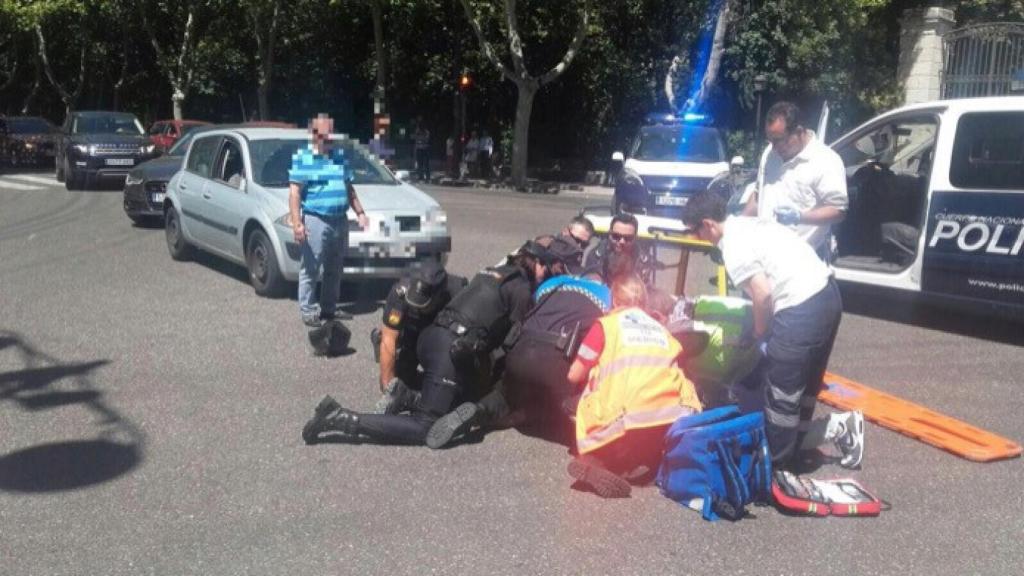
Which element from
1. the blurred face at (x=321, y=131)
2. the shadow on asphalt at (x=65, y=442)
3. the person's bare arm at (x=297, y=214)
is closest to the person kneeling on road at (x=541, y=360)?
the shadow on asphalt at (x=65, y=442)

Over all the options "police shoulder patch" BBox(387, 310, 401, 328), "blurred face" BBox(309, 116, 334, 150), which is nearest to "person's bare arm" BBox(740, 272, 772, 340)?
"police shoulder patch" BBox(387, 310, 401, 328)

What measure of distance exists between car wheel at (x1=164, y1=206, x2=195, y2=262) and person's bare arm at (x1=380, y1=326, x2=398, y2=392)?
6.20 metres

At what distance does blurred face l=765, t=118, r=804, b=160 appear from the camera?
22.2ft

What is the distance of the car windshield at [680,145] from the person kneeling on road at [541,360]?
1134 cm

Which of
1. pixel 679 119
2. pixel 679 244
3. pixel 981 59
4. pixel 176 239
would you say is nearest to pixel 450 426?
pixel 679 244

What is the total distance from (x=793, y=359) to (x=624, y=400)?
84cm

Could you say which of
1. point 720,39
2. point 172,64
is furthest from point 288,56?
point 720,39

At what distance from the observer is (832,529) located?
466cm

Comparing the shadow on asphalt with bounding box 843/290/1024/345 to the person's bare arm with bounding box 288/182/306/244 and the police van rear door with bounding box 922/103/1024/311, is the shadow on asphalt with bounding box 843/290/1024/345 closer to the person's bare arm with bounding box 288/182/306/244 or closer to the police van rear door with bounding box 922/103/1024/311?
the police van rear door with bounding box 922/103/1024/311

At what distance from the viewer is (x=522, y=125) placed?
27031mm

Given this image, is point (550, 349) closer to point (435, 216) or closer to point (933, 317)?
point (435, 216)

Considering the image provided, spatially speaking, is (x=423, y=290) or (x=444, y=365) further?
(x=423, y=290)

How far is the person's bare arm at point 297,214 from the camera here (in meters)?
7.78

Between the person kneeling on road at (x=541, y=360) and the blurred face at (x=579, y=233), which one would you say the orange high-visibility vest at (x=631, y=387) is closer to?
the person kneeling on road at (x=541, y=360)
